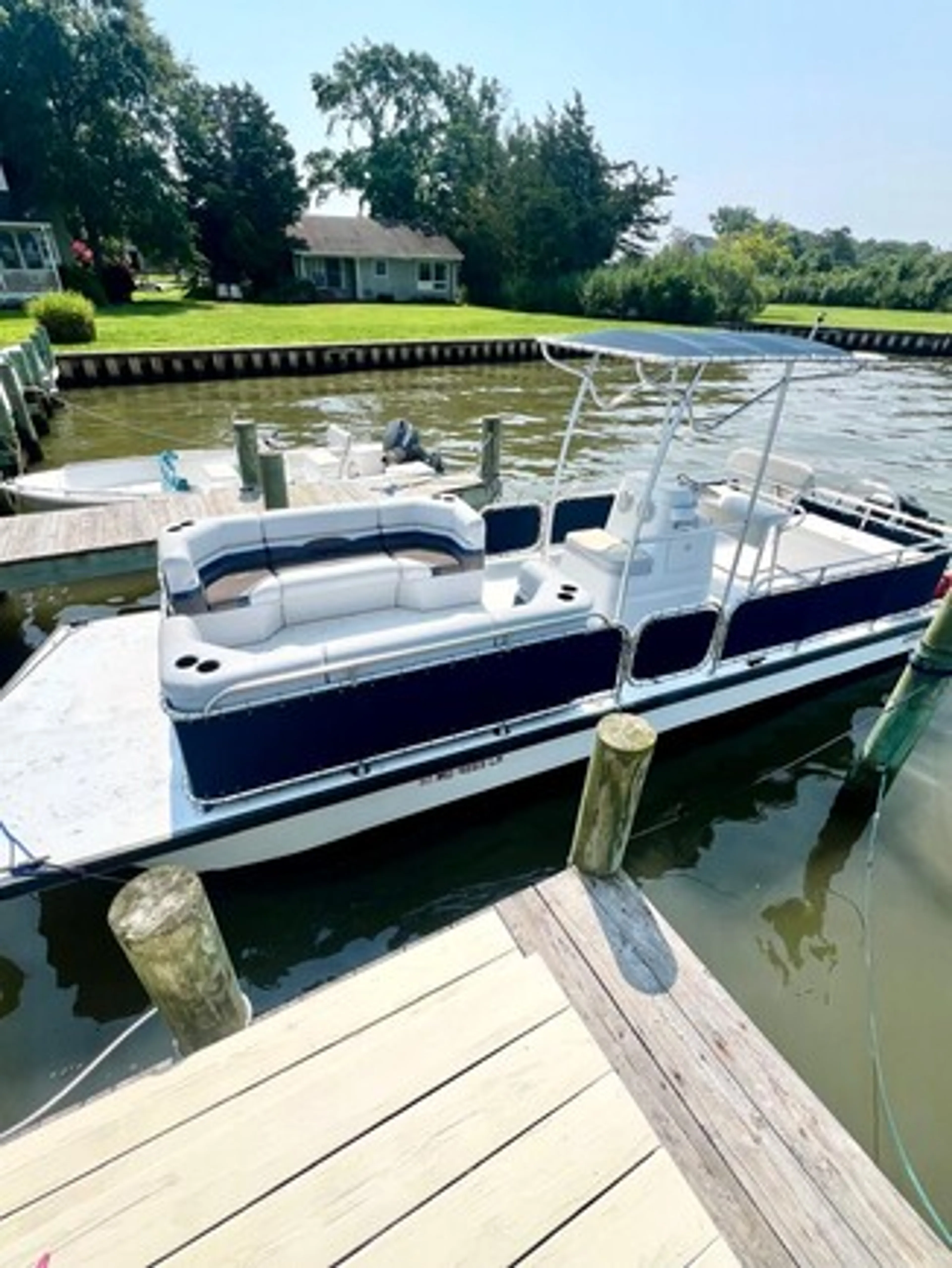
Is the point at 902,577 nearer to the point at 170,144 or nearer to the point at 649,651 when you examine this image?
the point at 649,651

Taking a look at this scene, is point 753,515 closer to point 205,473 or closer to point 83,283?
point 205,473

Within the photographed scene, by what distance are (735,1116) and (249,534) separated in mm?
4735

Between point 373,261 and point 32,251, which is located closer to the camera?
point 32,251

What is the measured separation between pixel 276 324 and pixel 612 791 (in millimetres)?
27987

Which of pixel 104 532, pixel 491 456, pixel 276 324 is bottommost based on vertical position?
pixel 276 324

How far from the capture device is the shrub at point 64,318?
20375 mm

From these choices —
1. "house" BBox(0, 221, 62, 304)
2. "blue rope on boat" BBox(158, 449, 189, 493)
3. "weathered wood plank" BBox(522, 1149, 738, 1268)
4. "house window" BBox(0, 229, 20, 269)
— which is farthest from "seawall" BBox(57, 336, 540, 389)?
"weathered wood plank" BBox(522, 1149, 738, 1268)

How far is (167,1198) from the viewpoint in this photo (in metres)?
2.05

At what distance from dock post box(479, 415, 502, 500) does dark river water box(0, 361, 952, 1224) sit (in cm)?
501

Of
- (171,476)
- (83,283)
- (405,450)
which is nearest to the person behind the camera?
(171,476)

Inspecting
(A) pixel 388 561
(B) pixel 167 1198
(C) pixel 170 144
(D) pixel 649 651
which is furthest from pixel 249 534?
(C) pixel 170 144

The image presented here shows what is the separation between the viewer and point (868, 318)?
39.6m

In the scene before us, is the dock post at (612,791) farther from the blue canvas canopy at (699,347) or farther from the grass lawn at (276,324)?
the grass lawn at (276,324)

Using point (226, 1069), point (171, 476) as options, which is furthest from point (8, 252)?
point (226, 1069)
